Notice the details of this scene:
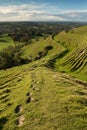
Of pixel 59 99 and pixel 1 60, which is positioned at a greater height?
pixel 59 99

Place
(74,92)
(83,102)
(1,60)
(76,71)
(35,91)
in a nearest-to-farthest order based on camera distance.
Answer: (83,102) → (74,92) → (35,91) → (76,71) → (1,60)

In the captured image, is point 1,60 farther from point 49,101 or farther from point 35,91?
point 49,101

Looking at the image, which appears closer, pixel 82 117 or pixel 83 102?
pixel 82 117

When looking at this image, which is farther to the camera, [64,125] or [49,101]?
[49,101]

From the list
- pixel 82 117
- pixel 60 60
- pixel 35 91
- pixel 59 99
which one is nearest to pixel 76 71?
pixel 60 60

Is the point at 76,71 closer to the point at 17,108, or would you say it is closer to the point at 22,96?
the point at 22,96

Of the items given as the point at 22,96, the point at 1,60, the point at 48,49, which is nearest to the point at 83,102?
the point at 22,96

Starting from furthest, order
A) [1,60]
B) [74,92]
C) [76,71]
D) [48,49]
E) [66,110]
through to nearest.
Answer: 1. [48,49]
2. [1,60]
3. [76,71]
4. [74,92]
5. [66,110]

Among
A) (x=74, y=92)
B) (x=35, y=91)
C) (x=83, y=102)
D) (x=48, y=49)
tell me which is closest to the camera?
(x=83, y=102)

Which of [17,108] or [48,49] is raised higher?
[17,108]
